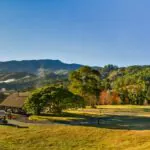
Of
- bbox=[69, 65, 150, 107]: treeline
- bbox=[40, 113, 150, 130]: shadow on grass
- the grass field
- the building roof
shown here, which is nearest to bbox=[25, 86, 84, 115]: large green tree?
bbox=[40, 113, 150, 130]: shadow on grass

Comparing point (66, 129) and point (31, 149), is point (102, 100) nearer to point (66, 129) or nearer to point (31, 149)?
point (66, 129)

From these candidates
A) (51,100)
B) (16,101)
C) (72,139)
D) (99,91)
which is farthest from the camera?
(99,91)

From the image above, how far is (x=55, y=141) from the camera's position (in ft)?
A: 112

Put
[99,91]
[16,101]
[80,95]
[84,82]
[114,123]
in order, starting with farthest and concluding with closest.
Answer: [99,91] → [84,82] → [80,95] → [16,101] → [114,123]

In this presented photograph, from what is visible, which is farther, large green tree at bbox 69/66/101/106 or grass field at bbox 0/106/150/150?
large green tree at bbox 69/66/101/106

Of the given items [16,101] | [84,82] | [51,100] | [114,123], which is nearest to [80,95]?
[84,82]

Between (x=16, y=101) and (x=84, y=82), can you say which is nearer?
(x=16, y=101)

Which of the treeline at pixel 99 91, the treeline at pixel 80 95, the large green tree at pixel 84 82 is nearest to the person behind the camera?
the treeline at pixel 80 95

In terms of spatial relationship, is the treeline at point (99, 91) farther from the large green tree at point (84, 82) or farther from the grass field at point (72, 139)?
the grass field at point (72, 139)

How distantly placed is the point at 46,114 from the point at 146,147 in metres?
37.7

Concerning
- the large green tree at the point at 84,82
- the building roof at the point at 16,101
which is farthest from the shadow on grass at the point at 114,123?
the large green tree at the point at 84,82

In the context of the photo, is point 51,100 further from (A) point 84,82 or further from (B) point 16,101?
(A) point 84,82

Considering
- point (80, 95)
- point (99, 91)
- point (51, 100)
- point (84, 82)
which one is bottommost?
point (51, 100)

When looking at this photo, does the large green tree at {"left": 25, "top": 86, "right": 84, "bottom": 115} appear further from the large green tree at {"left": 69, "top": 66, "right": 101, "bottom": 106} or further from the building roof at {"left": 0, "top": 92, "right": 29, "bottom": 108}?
the large green tree at {"left": 69, "top": 66, "right": 101, "bottom": 106}
